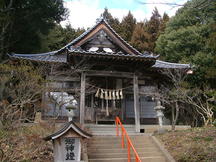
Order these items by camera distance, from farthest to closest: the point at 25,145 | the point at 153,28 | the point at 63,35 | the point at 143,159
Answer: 1. the point at 153,28
2. the point at 63,35
3. the point at 143,159
4. the point at 25,145

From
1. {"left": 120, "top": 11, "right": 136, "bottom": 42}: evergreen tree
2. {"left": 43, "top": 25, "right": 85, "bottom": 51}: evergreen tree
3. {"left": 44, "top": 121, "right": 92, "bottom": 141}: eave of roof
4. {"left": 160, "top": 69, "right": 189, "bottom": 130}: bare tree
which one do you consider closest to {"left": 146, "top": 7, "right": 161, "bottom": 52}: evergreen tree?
{"left": 120, "top": 11, "right": 136, "bottom": 42}: evergreen tree

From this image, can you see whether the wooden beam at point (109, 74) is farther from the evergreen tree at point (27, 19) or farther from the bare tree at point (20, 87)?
the evergreen tree at point (27, 19)

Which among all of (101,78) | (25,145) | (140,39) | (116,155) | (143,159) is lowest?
(143,159)

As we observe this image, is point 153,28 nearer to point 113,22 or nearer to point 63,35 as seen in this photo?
point 113,22

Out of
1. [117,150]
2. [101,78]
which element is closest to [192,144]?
[117,150]

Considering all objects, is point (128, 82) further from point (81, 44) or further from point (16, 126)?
point (16, 126)

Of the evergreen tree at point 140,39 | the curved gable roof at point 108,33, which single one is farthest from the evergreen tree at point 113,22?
the curved gable roof at point 108,33

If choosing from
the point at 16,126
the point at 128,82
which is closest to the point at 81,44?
the point at 128,82

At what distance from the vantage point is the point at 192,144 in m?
8.72

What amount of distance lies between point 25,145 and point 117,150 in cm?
332

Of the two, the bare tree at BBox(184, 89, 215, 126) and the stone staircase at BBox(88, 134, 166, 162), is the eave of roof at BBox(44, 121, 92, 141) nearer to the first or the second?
the stone staircase at BBox(88, 134, 166, 162)

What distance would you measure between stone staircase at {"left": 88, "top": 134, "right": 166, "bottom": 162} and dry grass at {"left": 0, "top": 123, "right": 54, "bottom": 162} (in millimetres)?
1617

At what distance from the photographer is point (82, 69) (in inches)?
454

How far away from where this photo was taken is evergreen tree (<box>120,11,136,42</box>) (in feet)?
103
